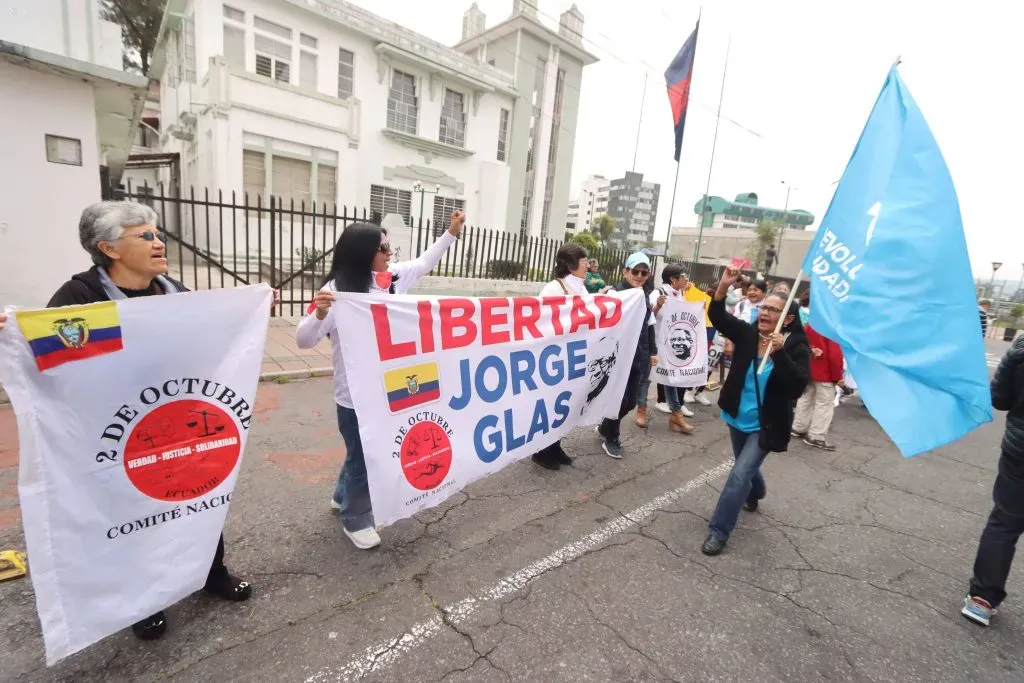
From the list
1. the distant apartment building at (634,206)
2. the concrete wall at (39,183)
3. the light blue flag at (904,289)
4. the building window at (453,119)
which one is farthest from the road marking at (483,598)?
the distant apartment building at (634,206)

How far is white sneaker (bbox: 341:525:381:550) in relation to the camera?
2.95 meters

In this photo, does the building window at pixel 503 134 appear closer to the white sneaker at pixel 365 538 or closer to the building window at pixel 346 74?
the building window at pixel 346 74

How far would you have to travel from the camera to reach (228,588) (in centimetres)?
245

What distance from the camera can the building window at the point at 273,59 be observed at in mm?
15172

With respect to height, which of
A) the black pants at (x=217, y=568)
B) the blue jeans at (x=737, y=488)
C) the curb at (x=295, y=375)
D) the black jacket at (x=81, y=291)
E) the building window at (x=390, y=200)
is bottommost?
the curb at (x=295, y=375)

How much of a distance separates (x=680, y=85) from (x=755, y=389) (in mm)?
12783

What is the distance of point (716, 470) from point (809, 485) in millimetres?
798

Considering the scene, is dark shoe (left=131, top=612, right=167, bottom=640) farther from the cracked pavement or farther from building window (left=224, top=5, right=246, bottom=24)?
building window (left=224, top=5, right=246, bottom=24)

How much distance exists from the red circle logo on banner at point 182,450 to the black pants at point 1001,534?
155 inches

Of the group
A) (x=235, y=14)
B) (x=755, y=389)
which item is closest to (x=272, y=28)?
(x=235, y=14)

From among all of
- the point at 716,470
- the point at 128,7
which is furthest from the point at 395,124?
the point at 716,470

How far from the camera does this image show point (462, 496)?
12.1 ft

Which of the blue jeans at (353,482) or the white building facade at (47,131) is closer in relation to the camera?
the blue jeans at (353,482)

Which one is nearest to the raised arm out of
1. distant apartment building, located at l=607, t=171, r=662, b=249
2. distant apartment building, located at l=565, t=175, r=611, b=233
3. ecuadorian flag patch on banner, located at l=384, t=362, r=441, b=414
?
ecuadorian flag patch on banner, located at l=384, t=362, r=441, b=414
